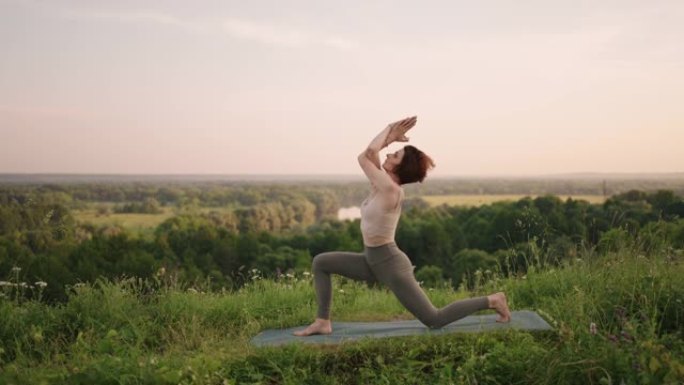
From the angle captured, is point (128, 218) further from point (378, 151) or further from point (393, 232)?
point (378, 151)

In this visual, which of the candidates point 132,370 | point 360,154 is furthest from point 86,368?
point 360,154

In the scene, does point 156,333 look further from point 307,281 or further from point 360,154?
point 360,154

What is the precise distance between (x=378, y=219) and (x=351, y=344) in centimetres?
122

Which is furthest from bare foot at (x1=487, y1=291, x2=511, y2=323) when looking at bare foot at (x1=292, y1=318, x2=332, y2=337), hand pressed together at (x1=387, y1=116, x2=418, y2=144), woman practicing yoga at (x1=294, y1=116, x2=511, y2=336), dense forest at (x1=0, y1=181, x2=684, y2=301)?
dense forest at (x1=0, y1=181, x2=684, y2=301)

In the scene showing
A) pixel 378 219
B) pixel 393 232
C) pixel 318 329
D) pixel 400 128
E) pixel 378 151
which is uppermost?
pixel 400 128

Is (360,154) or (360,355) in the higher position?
(360,154)

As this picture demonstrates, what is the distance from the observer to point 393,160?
Answer: 6.49m

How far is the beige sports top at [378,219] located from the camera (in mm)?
6344

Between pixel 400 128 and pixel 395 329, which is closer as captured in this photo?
pixel 400 128

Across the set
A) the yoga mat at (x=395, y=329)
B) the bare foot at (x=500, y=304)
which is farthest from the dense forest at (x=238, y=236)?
the bare foot at (x=500, y=304)

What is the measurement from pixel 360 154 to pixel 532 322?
96.0 inches

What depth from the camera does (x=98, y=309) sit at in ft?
25.8

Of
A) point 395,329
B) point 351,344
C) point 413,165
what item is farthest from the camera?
point 395,329

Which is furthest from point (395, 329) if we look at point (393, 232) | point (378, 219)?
point (378, 219)
